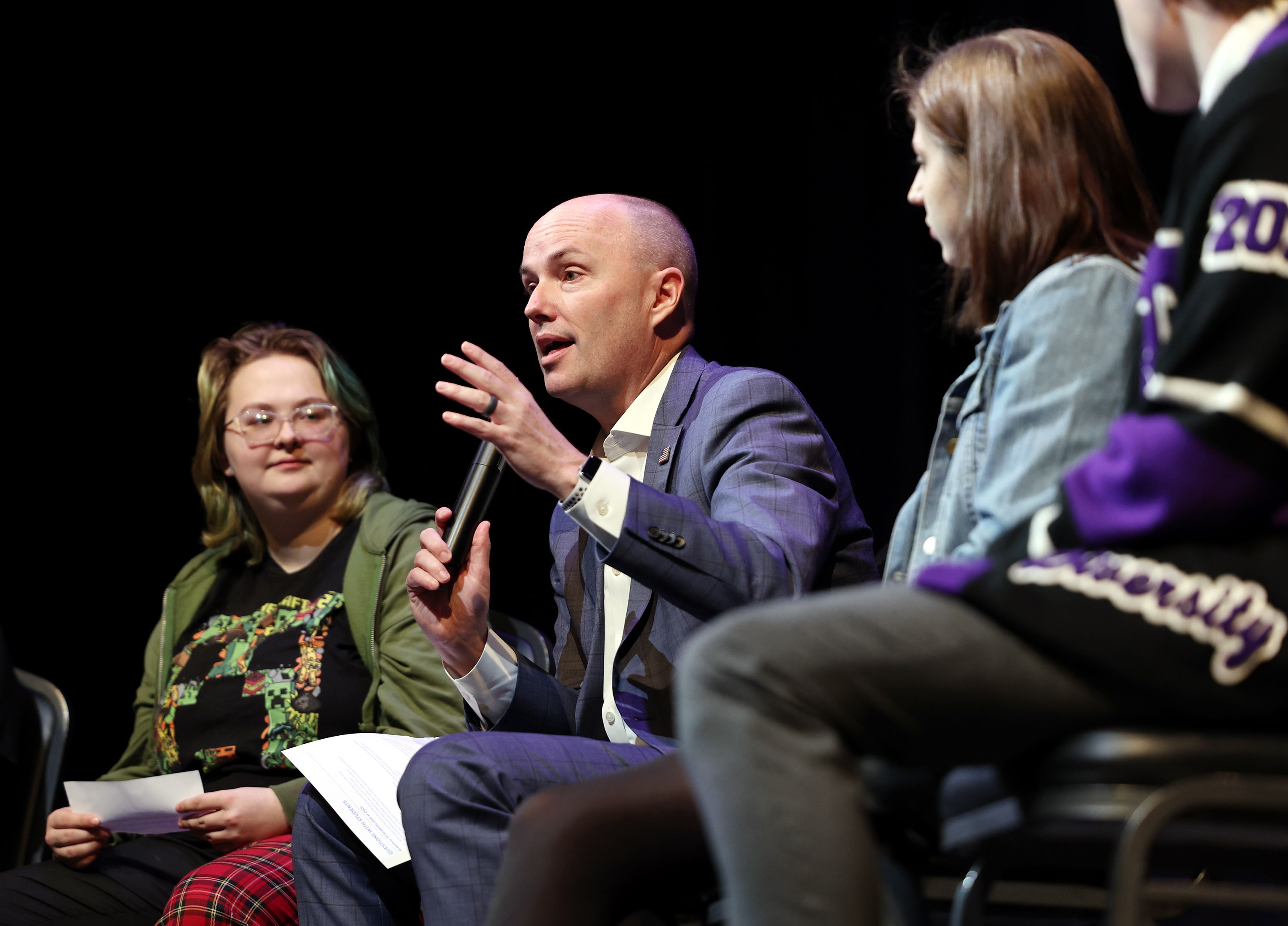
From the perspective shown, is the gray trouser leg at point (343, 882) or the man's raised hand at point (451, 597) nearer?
the gray trouser leg at point (343, 882)

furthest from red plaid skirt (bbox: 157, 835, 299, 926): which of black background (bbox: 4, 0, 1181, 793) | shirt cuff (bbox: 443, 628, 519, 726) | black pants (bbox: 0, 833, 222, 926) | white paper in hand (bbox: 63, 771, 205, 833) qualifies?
black background (bbox: 4, 0, 1181, 793)

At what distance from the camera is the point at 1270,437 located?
887 millimetres

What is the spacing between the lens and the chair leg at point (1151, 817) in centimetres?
85

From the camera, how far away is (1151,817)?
0.85 m

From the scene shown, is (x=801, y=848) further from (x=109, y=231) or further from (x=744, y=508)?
(x=109, y=231)

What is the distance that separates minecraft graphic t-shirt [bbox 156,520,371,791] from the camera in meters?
2.40

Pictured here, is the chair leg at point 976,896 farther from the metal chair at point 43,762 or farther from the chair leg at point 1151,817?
the metal chair at point 43,762

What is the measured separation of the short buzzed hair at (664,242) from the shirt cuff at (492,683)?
75 cm

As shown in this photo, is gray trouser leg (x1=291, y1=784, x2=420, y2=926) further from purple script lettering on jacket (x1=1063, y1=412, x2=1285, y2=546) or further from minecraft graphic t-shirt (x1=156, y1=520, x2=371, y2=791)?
purple script lettering on jacket (x1=1063, y1=412, x2=1285, y2=546)

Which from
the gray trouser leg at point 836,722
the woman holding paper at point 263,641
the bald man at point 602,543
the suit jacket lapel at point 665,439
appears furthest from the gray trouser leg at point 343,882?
the gray trouser leg at point 836,722

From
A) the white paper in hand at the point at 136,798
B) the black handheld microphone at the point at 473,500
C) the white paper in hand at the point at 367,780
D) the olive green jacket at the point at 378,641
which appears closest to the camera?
the white paper in hand at the point at 367,780

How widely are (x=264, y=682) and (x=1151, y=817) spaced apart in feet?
6.48

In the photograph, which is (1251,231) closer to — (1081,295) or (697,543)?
(1081,295)

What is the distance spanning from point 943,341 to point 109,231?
2367 millimetres
